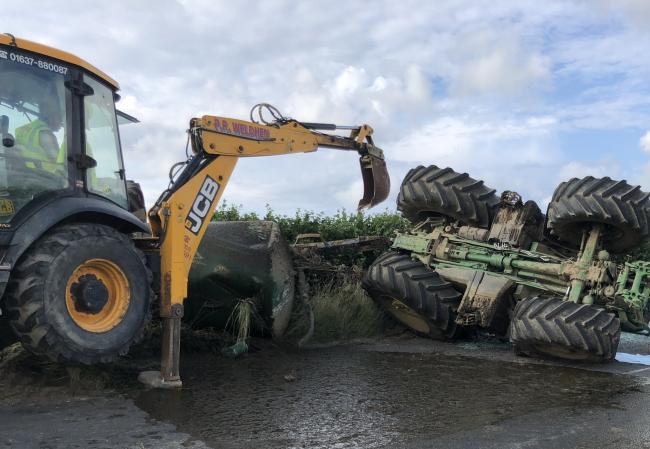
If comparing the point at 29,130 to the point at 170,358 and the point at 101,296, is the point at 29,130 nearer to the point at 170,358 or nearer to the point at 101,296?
the point at 101,296

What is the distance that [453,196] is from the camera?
929 cm

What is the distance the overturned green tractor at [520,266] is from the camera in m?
7.20

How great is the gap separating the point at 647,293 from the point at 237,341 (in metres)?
4.59

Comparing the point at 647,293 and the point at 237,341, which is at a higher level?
the point at 647,293

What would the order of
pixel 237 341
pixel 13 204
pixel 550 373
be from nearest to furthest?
1. pixel 13 204
2. pixel 550 373
3. pixel 237 341

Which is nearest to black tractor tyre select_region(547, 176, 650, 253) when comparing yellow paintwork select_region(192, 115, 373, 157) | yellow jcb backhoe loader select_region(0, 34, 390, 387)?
yellow paintwork select_region(192, 115, 373, 157)

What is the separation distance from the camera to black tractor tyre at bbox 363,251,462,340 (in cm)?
851

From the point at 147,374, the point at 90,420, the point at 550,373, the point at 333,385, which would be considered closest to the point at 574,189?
the point at 550,373

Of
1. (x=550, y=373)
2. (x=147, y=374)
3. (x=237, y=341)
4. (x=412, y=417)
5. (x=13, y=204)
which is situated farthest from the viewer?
(x=237, y=341)

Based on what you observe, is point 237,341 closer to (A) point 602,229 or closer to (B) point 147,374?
(B) point 147,374

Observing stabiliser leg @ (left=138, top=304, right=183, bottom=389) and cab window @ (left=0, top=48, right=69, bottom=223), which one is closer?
cab window @ (left=0, top=48, right=69, bottom=223)

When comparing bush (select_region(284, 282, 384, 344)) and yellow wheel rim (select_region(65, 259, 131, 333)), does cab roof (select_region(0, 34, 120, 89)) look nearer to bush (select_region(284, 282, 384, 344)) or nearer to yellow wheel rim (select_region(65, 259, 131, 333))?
yellow wheel rim (select_region(65, 259, 131, 333))

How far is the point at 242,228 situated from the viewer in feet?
25.5

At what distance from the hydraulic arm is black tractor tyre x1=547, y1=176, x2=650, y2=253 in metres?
3.04
